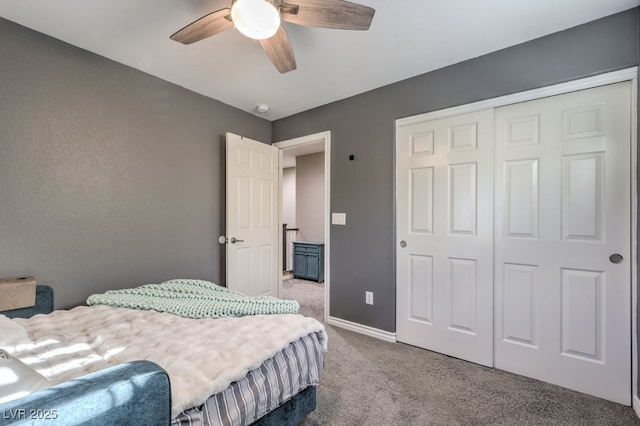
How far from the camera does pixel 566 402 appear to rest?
5.84 feet

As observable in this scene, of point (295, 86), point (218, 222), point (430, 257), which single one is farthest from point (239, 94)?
point (430, 257)

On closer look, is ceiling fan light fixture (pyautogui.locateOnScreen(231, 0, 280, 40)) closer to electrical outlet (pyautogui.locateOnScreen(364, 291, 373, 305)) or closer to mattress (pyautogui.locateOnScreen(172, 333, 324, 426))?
mattress (pyautogui.locateOnScreen(172, 333, 324, 426))

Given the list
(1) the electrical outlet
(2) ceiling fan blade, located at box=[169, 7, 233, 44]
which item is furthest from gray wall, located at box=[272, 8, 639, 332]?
(2) ceiling fan blade, located at box=[169, 7, 233, 44]

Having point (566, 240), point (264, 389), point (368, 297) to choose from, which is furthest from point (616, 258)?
point (264, 389)

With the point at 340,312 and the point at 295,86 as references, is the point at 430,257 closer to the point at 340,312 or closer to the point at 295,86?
the point at 340,312

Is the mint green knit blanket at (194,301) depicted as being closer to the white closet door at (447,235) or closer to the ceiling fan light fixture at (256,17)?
the white closet door at (447,235)

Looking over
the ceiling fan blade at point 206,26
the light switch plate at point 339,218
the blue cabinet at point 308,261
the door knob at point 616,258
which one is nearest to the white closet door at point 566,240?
the door knob at point 616,258

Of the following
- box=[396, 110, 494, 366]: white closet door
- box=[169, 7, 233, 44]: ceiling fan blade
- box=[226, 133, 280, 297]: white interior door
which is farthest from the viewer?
box=[226, 133, 280, 297]: white interior door

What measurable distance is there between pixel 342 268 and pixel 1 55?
3.02 meters

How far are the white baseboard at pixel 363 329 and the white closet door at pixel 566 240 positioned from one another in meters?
0.88

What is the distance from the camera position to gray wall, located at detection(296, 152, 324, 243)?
551 cm

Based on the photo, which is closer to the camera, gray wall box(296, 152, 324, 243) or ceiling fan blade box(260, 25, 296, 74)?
ceiling fan blade box(260, 25, 296, 74)

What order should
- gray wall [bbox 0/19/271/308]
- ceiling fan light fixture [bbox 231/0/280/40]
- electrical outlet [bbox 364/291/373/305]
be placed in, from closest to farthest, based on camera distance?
ceiling fan light fixture [bbox 231/0/280/40] → gray wall [bbox 0/19/271/308] → electrical outlet [bbox 364/291/373/305]

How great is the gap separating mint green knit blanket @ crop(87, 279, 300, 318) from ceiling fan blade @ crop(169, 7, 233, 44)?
1615mm
